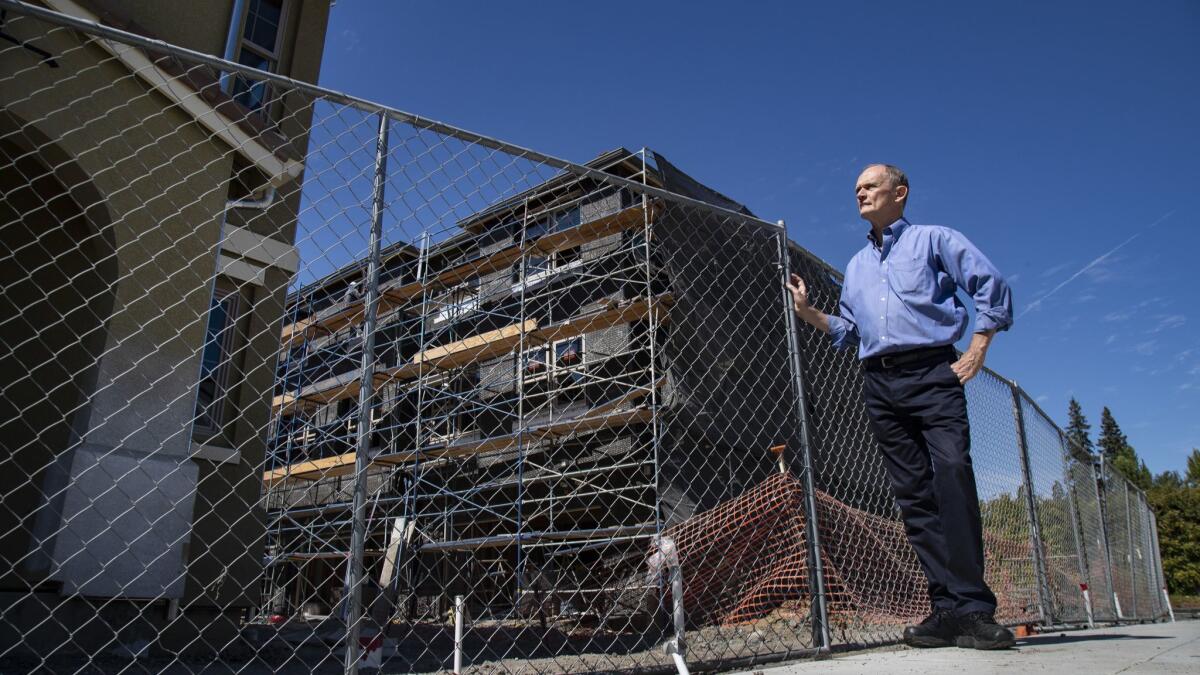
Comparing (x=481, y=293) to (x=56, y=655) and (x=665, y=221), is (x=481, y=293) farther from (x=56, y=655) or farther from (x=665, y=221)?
(x=56, y=655)

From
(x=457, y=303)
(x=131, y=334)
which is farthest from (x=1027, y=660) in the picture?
(x=457, y=303)

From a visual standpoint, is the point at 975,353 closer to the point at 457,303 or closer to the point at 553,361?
the point at 553,361

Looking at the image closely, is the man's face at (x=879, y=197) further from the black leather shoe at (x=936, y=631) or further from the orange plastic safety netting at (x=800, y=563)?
the black leather shoe at (x=936, y=631)

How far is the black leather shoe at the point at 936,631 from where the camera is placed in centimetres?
243

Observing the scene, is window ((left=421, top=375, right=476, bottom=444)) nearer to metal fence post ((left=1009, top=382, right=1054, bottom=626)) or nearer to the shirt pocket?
metal fence post ((left=1009, top=382, right=1054, bottom=626))

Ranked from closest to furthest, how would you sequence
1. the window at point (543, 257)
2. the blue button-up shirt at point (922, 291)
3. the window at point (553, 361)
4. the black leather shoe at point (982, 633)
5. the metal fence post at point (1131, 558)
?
the black leather shoe at point (982, 633) < the blue button-up shirt at point (922, 291) < the metal fence post at point (1131, 558) < the window at point (553, 361) < the window at point (543, 257)

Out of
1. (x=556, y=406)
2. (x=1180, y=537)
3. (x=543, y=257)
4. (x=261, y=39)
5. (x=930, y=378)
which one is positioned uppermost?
(x=543, y=257)

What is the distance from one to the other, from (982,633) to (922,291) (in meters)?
1.13

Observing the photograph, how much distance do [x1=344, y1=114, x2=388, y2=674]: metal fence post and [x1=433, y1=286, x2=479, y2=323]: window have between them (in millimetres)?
11581

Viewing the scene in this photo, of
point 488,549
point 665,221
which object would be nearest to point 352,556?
point 665,221

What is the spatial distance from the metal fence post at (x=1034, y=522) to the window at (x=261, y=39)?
580 cm

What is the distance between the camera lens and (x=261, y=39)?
625cm

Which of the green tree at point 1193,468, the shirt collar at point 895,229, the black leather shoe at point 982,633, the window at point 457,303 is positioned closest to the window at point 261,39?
the shirt collar at point 895,229

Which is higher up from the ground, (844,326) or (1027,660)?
(844,326)
